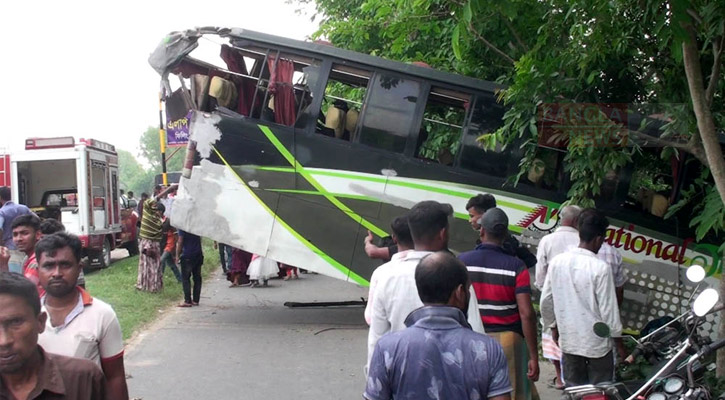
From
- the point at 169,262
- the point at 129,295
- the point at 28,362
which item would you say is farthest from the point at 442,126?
the point at 28,362

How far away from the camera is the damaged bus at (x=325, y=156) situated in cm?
932

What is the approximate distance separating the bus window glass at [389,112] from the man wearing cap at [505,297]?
472cm

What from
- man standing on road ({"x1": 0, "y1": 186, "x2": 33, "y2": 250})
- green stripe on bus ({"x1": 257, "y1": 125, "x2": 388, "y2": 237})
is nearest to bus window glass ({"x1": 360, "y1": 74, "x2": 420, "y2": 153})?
green stripe on bus ({"x1": 257, "y1": 125, "x2": 388, "y2": 237})

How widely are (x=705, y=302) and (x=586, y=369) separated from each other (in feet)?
3.71

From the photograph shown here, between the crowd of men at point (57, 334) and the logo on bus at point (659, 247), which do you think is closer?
the crowd of men at point (57, 334)

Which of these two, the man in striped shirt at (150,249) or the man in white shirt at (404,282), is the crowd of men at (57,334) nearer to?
the man in white shirt at (404,282)

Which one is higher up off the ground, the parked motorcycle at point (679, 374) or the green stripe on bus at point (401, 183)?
the parked motorcycle at point (679, 374)

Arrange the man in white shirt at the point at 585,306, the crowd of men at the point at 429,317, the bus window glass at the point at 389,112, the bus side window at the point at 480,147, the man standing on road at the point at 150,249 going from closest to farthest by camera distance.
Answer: the crowd of men at the point at 429,317 < the man in white shirt at the point at 585,306 < the bus side window at the point at 480,147 < the bus window glass at the point at 389,112 < the man standing on road at the point at 150,249

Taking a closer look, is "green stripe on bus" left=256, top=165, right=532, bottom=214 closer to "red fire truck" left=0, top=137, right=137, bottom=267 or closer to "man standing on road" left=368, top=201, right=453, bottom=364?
"man standing on road" left=368, top=201, right=453, bottom=364

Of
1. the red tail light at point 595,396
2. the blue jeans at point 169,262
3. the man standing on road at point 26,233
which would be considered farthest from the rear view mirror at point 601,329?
the blue jeans at point 169,262

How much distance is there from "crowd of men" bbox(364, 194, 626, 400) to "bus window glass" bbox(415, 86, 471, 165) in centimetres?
296

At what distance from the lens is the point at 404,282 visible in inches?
150

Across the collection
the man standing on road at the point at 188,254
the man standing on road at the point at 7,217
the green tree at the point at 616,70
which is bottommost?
the man standing on road at the point at 188,254

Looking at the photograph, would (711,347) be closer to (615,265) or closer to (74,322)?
(615,265)
